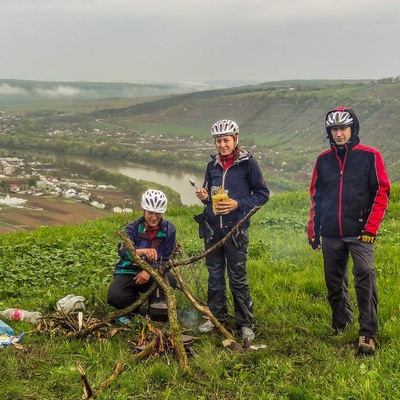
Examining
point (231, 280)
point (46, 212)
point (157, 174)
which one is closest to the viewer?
point (231, 280)

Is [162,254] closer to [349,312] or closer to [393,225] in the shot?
[349,312]

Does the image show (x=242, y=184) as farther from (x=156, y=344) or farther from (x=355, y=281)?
(x=156, y=344)

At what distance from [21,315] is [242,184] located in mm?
3460

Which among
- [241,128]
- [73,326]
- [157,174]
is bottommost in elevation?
[157,174]

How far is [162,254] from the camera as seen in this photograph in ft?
19.9

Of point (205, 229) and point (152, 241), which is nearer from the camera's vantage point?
point (205, 229)

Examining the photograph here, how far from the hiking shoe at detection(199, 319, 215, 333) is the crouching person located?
0.50 m

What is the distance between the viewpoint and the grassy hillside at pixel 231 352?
4309mm

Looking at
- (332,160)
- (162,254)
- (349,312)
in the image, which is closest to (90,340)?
(162,254)

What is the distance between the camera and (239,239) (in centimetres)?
548

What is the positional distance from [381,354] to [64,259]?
6.38 meters

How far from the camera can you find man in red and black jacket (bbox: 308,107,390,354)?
4.83m

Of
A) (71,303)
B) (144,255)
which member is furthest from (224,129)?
(71,303)

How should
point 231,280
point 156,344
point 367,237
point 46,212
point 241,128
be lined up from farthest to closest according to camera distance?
point 241,128 → point 46,212 → point 231,280 → point 156,344 → point 367,237
